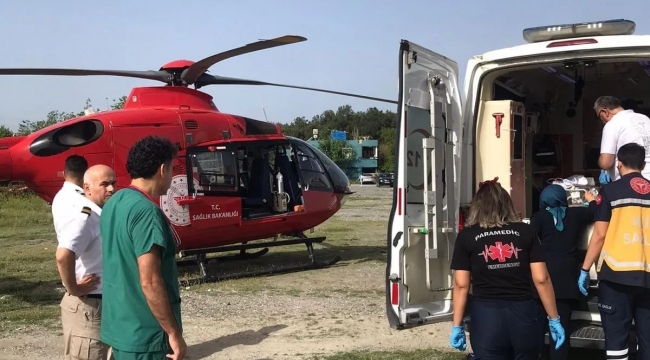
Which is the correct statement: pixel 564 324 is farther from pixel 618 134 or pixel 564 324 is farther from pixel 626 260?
pixel 618 134

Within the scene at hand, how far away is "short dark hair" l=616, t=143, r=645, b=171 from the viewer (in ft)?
14.2

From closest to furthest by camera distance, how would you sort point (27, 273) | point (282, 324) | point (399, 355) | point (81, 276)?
point (81, 276), point (399, 355), point (282, 324), point (27, 273)

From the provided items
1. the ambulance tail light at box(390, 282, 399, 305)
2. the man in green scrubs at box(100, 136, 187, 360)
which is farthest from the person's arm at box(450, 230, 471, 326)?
the man in green scrubs at box(100, 136, 187, 360)

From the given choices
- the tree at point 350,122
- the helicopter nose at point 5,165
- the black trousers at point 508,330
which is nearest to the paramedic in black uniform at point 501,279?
the black trousers at point 508,330

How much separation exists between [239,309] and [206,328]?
37.4 inches

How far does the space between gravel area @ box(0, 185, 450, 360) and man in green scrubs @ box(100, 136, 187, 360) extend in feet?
9.81

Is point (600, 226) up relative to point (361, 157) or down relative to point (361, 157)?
down

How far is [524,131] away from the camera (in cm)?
651

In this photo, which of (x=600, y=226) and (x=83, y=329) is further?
(x=600, y=226)

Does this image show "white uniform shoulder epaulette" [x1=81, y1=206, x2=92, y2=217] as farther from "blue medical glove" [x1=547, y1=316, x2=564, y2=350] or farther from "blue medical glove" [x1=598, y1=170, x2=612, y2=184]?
"blue medical glove" [x1=598, y1=170, x2=612, y2=184]

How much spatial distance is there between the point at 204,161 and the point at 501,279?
21.8 feet

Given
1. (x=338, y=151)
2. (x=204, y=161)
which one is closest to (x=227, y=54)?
(x=204, y=161)

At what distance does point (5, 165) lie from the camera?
8.48 meters

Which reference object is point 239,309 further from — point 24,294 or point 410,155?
point 410,155
